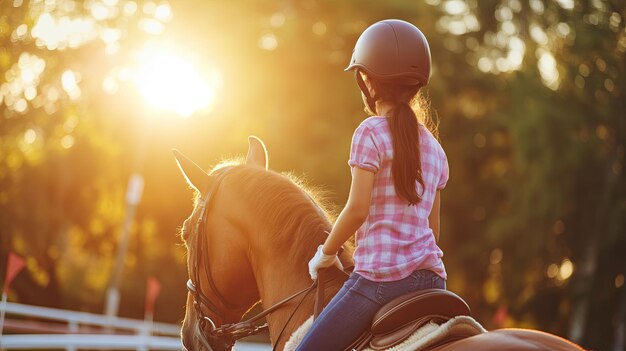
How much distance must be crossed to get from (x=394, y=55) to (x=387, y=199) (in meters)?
0.64

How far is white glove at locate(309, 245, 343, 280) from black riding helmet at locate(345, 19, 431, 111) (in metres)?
0.82

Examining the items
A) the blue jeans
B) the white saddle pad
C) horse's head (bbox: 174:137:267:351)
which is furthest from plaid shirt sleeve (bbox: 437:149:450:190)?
horse's head (bbox: 174:137:267:351)

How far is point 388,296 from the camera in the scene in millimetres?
3586

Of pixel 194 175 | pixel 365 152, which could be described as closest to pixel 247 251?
pixel 194 175

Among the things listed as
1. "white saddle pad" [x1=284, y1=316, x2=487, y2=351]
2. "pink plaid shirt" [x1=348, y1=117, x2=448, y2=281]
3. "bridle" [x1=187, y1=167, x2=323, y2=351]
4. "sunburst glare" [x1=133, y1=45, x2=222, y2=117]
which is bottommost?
"sunburst glare" [x1=133, y1=45, x2=222, y2=117]

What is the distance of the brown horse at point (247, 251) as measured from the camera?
4113mm

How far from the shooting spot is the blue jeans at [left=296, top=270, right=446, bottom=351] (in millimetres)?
3590

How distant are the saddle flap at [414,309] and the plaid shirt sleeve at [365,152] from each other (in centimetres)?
56

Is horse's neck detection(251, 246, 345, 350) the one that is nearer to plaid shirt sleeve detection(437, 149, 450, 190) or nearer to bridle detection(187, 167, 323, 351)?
bridle detection(187, 167, 323, 351)

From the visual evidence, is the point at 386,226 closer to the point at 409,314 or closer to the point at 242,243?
the point at 409,314

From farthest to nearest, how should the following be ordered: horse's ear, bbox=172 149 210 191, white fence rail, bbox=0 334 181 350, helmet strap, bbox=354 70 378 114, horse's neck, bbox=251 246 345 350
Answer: white fence rail, bbox=0 334 181 350, horse's ear, bbox=172 149 210 191, horse's neck, bbox=251 246 345 350, helmet strap, bbox=354 70 378 114

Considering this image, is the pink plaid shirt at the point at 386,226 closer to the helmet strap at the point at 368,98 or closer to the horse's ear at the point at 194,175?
the helmet strap at the point at 368,98

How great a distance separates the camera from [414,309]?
11.5 feet

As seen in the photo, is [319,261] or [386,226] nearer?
[386,226]
